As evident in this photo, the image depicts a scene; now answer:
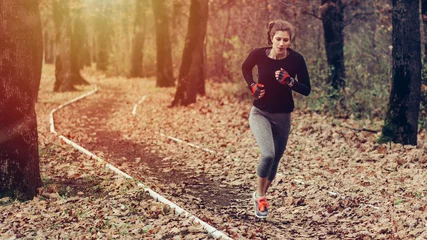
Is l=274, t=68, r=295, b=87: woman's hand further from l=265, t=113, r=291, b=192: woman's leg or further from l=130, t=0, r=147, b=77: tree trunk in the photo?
l=130, t=0, r=147, b=77: tree trunk

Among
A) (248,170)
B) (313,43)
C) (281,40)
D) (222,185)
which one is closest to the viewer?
(281,40)

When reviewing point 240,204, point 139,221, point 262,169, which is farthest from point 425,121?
point 139,221

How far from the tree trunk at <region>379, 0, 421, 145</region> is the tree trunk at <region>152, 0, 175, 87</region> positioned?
20120 millimetres

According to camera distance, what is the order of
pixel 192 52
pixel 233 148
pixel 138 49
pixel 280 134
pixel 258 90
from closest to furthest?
pixel 258 90, pixel 280 134, pixel 233 148, pixel 192 52, pixel 138 49

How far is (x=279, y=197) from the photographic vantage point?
28.1 feet

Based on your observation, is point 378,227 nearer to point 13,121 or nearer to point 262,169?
point 262,169

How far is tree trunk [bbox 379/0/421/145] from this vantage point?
11.6m

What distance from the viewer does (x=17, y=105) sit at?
318 inches

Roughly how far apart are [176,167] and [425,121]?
7.21 m

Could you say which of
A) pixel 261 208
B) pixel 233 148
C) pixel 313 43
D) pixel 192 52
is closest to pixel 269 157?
pixel 261 208

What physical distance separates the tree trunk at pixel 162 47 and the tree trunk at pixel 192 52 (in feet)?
33.6

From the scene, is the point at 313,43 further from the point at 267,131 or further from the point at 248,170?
the point at 267,131

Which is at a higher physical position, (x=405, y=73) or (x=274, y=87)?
(x=274, y=87)

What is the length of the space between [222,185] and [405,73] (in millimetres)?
4971
